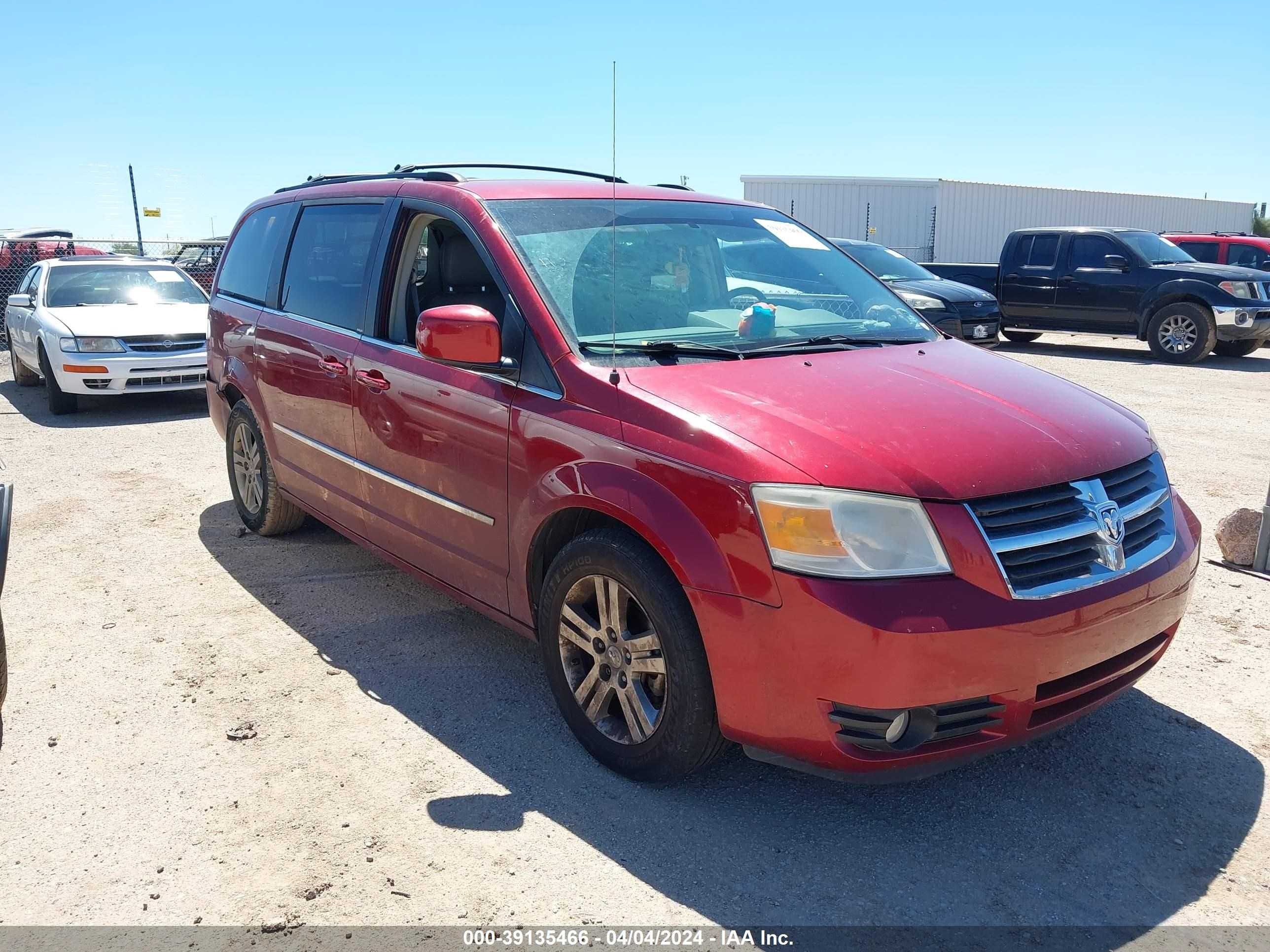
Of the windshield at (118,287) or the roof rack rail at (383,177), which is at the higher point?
the roof rack rail at (383,177)

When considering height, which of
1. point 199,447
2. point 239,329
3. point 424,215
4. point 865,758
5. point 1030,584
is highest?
point 424,215

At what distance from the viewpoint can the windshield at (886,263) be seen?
13578mm

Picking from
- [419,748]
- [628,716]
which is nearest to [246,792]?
[419,748]

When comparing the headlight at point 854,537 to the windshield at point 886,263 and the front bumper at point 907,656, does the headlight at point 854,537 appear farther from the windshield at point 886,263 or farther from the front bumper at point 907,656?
the windshield at point 886,263

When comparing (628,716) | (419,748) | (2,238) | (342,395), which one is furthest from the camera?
(2,238)

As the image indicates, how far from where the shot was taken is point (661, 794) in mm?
3236

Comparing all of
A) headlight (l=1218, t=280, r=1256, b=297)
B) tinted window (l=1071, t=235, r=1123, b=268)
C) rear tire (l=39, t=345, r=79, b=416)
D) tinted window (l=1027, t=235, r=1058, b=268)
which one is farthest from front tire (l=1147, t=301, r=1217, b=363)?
rear tire (l=39, t=345, r=79, b=416)

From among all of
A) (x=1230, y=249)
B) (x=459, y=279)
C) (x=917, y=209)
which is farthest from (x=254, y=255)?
(x=917, y=209)

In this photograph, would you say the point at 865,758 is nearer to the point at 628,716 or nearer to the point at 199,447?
the point at 628,716

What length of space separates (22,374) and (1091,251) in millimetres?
14491

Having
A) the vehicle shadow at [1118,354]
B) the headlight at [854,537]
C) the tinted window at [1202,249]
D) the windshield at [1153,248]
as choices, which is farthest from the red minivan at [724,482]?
the tinted window at [1202,249]

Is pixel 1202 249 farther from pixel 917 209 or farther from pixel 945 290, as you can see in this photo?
pixel 917 209

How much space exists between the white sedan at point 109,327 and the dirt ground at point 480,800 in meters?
5.66

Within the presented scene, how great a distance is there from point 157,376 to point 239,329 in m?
5.19
